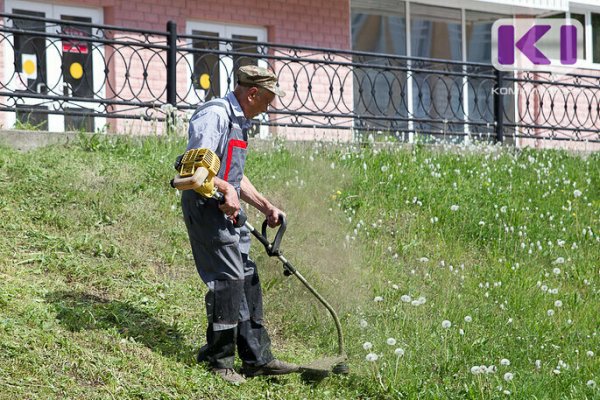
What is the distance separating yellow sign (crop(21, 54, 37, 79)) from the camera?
1423 centimetres

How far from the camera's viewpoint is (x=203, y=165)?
19.4 ft

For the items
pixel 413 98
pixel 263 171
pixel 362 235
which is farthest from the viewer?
pixel 413 98

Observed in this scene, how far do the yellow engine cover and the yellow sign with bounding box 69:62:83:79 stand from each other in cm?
901

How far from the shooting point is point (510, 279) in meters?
8.70

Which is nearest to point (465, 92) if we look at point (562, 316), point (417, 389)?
point (562, 316)

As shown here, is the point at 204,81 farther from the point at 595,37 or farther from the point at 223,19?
the point at 595,37

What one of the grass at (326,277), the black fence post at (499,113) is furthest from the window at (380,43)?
the grass at (326,277)

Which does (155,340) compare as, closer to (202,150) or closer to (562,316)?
(202,150)

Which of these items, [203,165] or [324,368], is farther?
[324,368]

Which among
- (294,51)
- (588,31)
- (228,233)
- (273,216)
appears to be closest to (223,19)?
(294,51)

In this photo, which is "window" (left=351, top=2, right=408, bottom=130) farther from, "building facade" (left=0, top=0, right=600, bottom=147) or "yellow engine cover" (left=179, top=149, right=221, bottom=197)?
"yellow engine cover" (left=179, top=149, right=221, bottom=197)

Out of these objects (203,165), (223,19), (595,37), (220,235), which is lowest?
(220,235)

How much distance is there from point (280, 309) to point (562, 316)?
221 centimetres

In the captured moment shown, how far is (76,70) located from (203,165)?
9304mm
